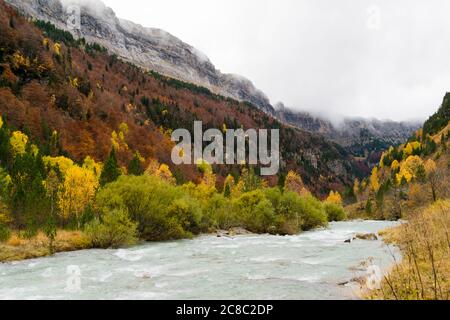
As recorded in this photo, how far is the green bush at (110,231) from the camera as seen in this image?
3933 cm

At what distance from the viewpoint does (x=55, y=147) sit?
304 feet

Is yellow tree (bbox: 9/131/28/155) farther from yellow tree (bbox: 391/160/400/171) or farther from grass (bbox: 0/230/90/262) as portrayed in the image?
yellow tree (bbox: 391/160/400/171)

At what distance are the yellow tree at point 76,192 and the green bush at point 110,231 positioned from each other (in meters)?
16.6

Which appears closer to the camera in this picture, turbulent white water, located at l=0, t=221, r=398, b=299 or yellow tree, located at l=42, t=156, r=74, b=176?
turbulent white water, located at l=0, t=221, r=398, b=299

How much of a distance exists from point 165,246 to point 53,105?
278ft

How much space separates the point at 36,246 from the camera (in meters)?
35.2

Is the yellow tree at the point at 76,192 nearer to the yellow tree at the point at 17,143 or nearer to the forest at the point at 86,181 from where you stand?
the forest at the point at 86,181

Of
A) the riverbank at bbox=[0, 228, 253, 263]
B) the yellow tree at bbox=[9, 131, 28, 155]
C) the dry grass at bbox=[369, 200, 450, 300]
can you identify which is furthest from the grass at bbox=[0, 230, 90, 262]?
the yellow tree at bbox=[9, 131, 28, 155]

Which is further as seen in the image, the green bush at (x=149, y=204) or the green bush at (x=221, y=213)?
Result: the green bush at (x=221, y=213)

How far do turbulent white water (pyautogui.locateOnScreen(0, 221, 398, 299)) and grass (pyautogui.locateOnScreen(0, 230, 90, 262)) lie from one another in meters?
1.63

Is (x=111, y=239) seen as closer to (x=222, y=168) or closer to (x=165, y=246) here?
(x=165, y=246)

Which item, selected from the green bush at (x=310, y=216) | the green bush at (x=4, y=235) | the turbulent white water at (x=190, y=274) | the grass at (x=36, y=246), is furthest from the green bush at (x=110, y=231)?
the green bush at (x=310, y=216)

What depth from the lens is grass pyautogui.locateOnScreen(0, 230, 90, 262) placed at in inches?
1272

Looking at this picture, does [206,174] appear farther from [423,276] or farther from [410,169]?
[423,276]
